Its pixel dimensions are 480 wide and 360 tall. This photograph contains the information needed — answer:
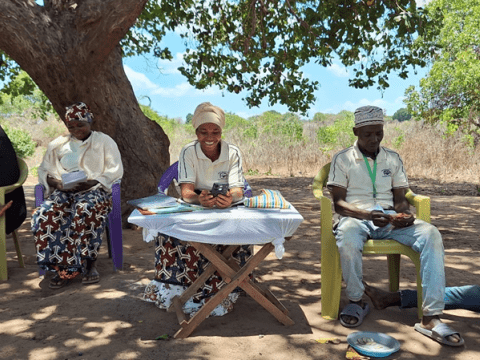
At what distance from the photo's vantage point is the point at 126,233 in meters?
6.62

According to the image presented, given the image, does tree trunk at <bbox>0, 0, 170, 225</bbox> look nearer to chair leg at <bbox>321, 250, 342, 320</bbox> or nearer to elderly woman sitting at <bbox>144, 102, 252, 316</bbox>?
elderly woman sitting at <bbox>144, 102, 252, 316</bbox>

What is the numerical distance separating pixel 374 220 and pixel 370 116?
81 cm

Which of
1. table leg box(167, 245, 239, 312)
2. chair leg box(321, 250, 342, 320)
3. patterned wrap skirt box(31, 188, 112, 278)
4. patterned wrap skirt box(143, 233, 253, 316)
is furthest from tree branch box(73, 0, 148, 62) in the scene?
chair leg box(321, 250, 342, 320)

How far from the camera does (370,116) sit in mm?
3520

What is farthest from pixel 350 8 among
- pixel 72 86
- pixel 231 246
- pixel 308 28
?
pixel 231 246

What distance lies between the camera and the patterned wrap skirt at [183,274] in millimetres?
3463

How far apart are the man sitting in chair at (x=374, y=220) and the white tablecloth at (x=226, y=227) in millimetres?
534

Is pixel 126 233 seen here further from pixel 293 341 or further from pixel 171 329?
pixel 293 341

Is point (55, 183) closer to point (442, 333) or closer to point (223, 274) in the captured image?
point (223, 274)

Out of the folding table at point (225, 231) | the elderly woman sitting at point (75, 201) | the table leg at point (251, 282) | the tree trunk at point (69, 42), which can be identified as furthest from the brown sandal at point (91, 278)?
the tree trunk at point (69, 42)

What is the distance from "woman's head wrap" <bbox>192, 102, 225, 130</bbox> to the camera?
133 inches

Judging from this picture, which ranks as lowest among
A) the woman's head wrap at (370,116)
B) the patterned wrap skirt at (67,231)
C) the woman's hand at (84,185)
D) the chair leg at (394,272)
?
the chair leg at (394,272)

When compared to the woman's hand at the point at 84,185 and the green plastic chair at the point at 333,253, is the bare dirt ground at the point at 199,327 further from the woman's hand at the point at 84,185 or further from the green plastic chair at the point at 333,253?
the woman's hand at the point at 84,185

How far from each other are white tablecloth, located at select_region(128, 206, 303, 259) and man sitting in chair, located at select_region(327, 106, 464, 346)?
1.75 feet
